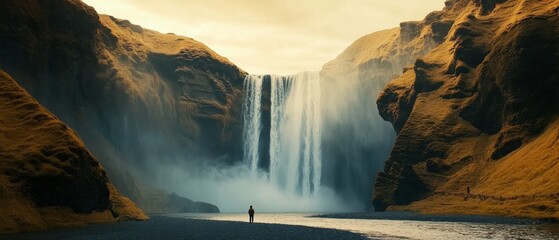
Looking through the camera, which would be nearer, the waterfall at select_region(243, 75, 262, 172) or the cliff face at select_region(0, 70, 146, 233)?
the cliff face at select_region(0, 70, 146, 233)

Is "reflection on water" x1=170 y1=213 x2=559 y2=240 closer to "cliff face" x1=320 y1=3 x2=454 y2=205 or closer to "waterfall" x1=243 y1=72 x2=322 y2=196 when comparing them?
"waterfall" x1=243 y1=72 x2=322 y2=196

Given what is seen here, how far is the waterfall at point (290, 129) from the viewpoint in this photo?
148 metres

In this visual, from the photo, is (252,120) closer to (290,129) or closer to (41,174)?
(290,129)

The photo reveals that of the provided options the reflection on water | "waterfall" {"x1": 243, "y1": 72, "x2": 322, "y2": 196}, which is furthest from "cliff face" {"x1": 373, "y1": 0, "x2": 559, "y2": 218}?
"waterfall" {"x1": 243, "y1": 72, "x2": 322, "y2": 196}

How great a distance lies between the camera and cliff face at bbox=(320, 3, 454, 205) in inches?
6012

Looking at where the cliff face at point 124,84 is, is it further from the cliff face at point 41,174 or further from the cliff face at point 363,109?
the cliff face at point 41,174

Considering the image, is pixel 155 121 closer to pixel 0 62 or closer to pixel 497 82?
pixel 0 62

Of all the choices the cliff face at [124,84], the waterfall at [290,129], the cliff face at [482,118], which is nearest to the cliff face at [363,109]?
the waterfall at [290,129]

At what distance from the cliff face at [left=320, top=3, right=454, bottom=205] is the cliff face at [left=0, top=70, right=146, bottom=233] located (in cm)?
9320

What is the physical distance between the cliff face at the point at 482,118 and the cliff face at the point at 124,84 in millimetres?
54496

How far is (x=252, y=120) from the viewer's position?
15700 cm

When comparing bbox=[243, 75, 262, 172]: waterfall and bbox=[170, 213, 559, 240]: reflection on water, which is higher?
bbox=[243, 75, 262, 172]: waterfall

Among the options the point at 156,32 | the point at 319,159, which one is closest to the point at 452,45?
the point at 319,159

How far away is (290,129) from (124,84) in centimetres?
4775
